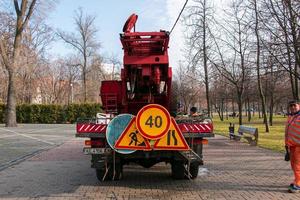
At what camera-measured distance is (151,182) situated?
355 inches

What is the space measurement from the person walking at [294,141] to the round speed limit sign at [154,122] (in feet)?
7.89

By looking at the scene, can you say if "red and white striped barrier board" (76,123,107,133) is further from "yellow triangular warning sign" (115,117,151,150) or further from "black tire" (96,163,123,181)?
"black tire" (96,163,123,181)

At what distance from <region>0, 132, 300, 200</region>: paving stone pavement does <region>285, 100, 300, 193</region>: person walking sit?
0.97 feet

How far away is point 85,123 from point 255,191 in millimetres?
3410

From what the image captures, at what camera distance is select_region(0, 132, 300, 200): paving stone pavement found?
7625mm

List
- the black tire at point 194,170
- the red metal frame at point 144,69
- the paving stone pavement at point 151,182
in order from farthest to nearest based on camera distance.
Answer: the black tire at point 194,170
the red metal frame at point 144,69
the paving stone pavement at point 151,182

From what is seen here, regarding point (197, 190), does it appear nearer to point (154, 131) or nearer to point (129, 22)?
point (154, 131)

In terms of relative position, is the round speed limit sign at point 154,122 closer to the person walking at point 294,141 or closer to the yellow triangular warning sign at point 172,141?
the yellow triangular warning sign at point 172,141

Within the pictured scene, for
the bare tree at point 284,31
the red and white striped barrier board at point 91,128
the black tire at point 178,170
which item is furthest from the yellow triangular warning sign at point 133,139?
the bare tree at point 284,31

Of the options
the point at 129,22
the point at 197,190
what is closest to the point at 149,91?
the point at 129,22

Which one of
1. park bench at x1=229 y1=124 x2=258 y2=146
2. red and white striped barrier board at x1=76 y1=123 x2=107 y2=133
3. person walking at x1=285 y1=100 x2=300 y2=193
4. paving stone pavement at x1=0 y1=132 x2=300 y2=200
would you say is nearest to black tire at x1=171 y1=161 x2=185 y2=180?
paving stone pavement at x1=0 y1=132 x2=300 y2=200

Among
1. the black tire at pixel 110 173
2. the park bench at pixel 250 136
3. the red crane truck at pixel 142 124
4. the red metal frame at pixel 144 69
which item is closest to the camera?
the red crane truck at pixel 142 124

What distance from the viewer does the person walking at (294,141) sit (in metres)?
7.66

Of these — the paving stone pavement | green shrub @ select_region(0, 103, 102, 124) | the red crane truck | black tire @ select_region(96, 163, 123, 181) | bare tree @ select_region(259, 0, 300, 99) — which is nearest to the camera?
the red crane truck
